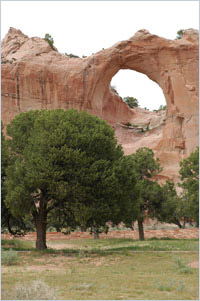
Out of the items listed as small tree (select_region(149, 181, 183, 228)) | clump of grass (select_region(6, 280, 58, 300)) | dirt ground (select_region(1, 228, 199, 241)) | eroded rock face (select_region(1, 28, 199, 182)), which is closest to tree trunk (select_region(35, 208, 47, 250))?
clump of grass (select_region(6, 280, 58, 300))

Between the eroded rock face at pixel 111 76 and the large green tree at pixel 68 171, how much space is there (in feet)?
97.7

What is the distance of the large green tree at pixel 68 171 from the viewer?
61.0 ft

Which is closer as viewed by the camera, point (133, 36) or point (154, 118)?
point (133, 36)

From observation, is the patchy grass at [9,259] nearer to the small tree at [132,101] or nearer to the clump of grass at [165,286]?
the clump of grass at [165,286]

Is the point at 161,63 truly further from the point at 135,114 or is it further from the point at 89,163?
the point at 89,163

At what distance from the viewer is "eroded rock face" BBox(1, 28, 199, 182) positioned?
49.0 meters

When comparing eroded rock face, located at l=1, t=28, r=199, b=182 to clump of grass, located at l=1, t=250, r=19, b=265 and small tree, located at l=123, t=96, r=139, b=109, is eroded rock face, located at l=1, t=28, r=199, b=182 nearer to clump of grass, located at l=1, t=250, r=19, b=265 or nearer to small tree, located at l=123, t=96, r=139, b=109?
small tree, located at l=123, t=96, r=139, b=109

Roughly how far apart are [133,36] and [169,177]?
19.8 metres

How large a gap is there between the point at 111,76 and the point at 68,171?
115 ft

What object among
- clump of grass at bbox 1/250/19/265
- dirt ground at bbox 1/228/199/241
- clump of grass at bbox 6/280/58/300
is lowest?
dirt ground at bbox 1/228/199/241

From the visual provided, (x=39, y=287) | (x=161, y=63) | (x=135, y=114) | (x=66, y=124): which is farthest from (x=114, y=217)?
(x=135, y=114)

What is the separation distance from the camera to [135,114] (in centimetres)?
6556

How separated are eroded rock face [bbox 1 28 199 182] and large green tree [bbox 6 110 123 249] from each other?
29.8 meters

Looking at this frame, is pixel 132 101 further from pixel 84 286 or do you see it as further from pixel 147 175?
pixel 84 286
